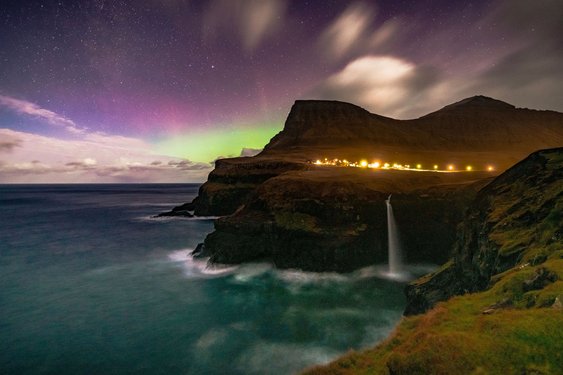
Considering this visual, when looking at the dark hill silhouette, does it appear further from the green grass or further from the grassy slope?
the green grass

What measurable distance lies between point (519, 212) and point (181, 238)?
63.7 metres

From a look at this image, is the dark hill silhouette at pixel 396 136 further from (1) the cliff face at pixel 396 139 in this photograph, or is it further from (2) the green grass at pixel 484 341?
(2) the green grass at pixel 484 341

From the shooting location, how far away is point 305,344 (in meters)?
25.2

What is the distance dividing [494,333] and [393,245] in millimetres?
39930

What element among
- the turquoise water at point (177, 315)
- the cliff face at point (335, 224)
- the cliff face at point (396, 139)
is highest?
the cliff face at point (396, 139)

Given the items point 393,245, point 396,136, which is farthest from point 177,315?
point 396,136

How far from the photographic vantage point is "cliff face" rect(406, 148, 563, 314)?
55.3 feet

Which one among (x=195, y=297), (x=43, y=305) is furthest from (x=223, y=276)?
(x=43, y=305)

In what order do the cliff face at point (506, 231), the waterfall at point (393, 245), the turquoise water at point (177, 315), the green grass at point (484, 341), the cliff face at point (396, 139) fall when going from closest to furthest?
the green grass at point (484, 341), the cliff face at point (506, 231), the turquoise water at point (177, 315), the waterfall at point (393, 245), the cliff face at point (396, 139)

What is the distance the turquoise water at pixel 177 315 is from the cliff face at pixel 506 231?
22.7 feet

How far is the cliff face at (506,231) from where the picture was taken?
1684cm

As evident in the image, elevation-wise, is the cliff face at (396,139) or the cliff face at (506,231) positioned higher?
the cliff face at (396,139)

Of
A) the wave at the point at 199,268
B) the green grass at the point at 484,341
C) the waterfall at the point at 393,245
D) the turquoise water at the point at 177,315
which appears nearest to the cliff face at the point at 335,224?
the waterfall at the point at 393,245

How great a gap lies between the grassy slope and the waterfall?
28900 millimetres
